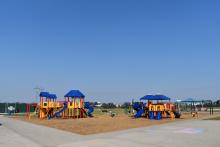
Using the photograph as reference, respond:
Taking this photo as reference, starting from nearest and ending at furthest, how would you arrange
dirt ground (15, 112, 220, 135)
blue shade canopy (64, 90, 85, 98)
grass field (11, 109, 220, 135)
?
dirt ground (15, 112, 220, 135), grass field (11, 109, 220, 135), blue shade canopy (64, 90, 85, 98)

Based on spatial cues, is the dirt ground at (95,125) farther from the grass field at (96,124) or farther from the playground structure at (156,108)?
the playground structure at (156,108)

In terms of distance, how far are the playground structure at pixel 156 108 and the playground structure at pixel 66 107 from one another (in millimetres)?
6919

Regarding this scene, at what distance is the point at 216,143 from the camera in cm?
1445

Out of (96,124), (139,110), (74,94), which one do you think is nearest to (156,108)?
(139,110)

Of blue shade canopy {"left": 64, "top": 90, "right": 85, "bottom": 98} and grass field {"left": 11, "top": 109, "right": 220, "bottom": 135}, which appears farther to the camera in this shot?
blue shade canopy {"left": 64, "top": 90, "right": 85, "bottom": 98}

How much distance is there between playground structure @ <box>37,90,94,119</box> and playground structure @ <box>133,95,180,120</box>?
6.92m

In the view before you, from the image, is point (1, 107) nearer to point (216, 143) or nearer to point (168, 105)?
point (168, 105)

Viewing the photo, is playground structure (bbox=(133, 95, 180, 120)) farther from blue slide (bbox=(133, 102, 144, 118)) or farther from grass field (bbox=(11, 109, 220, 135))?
grass field (bbox=(11, 109, 220, 135))

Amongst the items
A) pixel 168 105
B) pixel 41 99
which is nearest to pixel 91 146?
pixel 168 105

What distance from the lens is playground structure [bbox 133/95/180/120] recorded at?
3931 centimetres

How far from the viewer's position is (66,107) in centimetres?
4406

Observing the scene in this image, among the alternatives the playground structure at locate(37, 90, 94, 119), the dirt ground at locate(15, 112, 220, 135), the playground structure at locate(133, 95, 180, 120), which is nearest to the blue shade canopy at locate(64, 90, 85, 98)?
the playground structure at locate(37, 90, 94, 119)

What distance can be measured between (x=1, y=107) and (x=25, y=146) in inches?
2790

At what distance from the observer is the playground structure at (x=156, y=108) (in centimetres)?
3931
